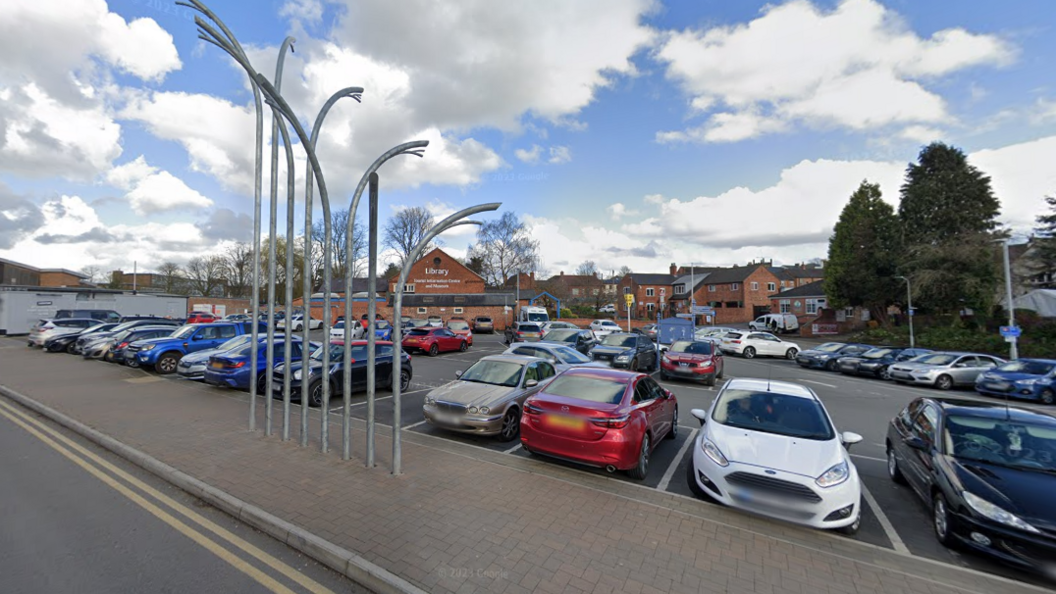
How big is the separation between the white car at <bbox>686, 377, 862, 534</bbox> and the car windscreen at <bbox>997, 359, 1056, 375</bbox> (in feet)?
50.9

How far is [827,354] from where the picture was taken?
21.8 meters

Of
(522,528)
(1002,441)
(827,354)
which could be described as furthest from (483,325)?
(1002,441)

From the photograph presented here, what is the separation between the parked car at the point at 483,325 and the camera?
39781 mm

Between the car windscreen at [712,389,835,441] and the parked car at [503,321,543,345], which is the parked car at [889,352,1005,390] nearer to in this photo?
the car windscreen at [712,389,835,441]

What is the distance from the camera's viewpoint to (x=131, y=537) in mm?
4121

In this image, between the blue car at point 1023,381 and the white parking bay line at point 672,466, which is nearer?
the white parking bay line at point 672,466

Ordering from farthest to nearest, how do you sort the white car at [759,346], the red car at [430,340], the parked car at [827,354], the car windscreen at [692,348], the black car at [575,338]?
the white car at [759,346] < the red car at [430,340] < the parked car at [827,354] < the black car at [575,338] < the car windscreen at [692,348]

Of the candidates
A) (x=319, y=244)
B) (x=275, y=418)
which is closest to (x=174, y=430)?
(x=275, y=418)

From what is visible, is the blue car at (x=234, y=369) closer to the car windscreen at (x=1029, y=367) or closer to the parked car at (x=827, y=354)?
the car windscreen at (x=1029, y=367)

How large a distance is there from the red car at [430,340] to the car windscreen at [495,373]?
→ 12.7m

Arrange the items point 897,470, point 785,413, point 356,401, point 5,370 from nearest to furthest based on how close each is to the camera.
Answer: point 785,413 → point 897,470 → point 356,401 → point 5,370

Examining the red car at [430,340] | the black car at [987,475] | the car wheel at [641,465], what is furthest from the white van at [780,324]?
the car wheel at [641,465]

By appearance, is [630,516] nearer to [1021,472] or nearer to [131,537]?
[1021,472]

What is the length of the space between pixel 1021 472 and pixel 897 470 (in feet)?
6.68
